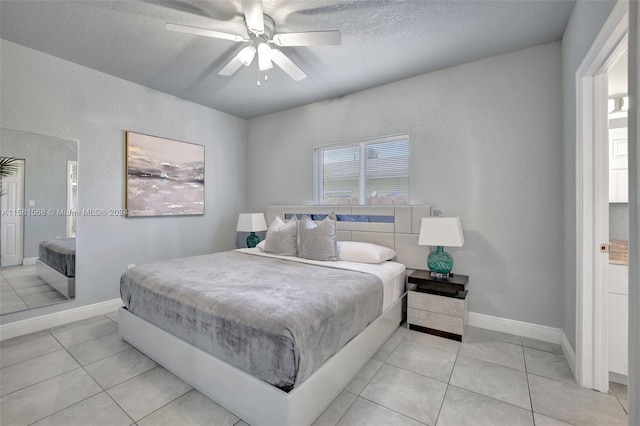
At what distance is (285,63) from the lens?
2402 millimetres

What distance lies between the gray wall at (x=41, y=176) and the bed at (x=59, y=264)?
69 millimetres

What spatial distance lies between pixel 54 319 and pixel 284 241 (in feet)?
8.32

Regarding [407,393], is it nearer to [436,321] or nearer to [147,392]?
[436,321]

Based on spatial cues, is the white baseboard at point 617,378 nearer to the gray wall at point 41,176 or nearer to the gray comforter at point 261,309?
the gray comforter at point 261,309

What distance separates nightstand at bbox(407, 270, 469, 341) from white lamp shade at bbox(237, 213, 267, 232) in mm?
2411

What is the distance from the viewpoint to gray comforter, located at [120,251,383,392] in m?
1.44

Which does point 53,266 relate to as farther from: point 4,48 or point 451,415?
point 451,415

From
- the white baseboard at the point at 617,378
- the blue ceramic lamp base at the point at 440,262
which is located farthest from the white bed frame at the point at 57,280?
the white baseboard at the point at 617,378

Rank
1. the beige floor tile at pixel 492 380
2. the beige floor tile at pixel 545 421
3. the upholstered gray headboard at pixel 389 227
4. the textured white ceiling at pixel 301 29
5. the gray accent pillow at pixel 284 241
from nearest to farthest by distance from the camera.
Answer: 1. the beige floor tile at pixel 545 421
2. the beige floor tile at pixel 492 380
3. the textured white ceiling at pixel 301 29
4. the upholstered gray headboard at pixel 389 227
5. the gray accent pillow at pixel 284 241

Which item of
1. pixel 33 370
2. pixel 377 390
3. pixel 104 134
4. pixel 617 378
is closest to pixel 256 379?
pixel 377 390

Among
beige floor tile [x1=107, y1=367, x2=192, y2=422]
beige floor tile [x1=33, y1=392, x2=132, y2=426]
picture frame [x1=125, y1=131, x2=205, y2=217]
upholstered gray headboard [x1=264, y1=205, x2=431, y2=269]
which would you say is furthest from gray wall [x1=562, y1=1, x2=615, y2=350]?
picture frame [x1=125, y1=131, x2=205, y2=217]

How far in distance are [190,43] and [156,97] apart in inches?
57.3

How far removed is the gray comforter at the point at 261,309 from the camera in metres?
1.44

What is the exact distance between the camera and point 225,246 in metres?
4.64
